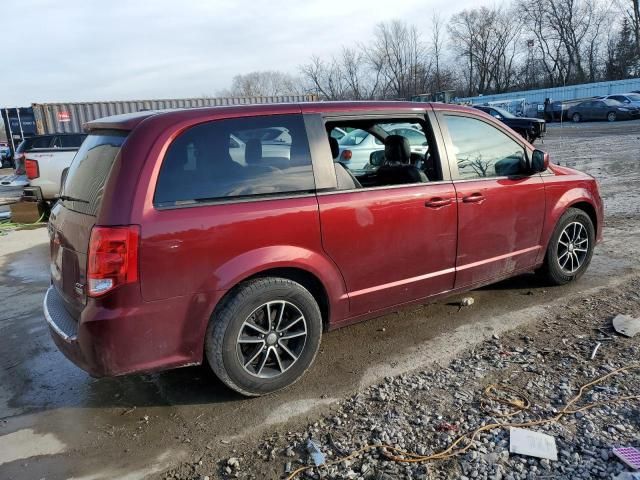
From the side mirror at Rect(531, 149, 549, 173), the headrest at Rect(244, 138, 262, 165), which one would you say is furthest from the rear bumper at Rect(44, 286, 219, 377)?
the side mirror at Rect(531, 149, 549, 173)

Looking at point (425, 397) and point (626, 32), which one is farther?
point (626, 32)

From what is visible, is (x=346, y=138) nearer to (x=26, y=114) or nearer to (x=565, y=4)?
(x=26, y=114)

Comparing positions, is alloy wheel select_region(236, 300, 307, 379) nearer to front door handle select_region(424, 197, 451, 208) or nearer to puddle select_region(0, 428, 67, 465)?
puddle select_region(0, 428, 67, 465)

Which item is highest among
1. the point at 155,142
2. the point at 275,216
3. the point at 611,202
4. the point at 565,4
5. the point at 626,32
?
the point at 565,4

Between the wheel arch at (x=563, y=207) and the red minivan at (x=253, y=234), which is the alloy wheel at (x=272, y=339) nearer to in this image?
the red minivan at (x=253, y=234)

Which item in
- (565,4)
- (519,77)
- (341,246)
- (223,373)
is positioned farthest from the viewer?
(519,77)

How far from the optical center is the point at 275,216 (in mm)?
3221

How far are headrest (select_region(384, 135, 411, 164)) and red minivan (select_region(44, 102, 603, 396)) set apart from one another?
26 centimetres

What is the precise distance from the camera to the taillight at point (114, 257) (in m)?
2.81

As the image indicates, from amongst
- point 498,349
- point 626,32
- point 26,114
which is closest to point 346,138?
point 498,349

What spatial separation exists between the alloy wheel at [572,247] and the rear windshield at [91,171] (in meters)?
4.00

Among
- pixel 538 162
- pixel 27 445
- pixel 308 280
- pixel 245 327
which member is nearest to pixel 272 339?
pixel 245 327

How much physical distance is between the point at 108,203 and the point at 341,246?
4.89 feet

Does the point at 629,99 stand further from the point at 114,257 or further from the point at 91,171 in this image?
the point at 114,257
